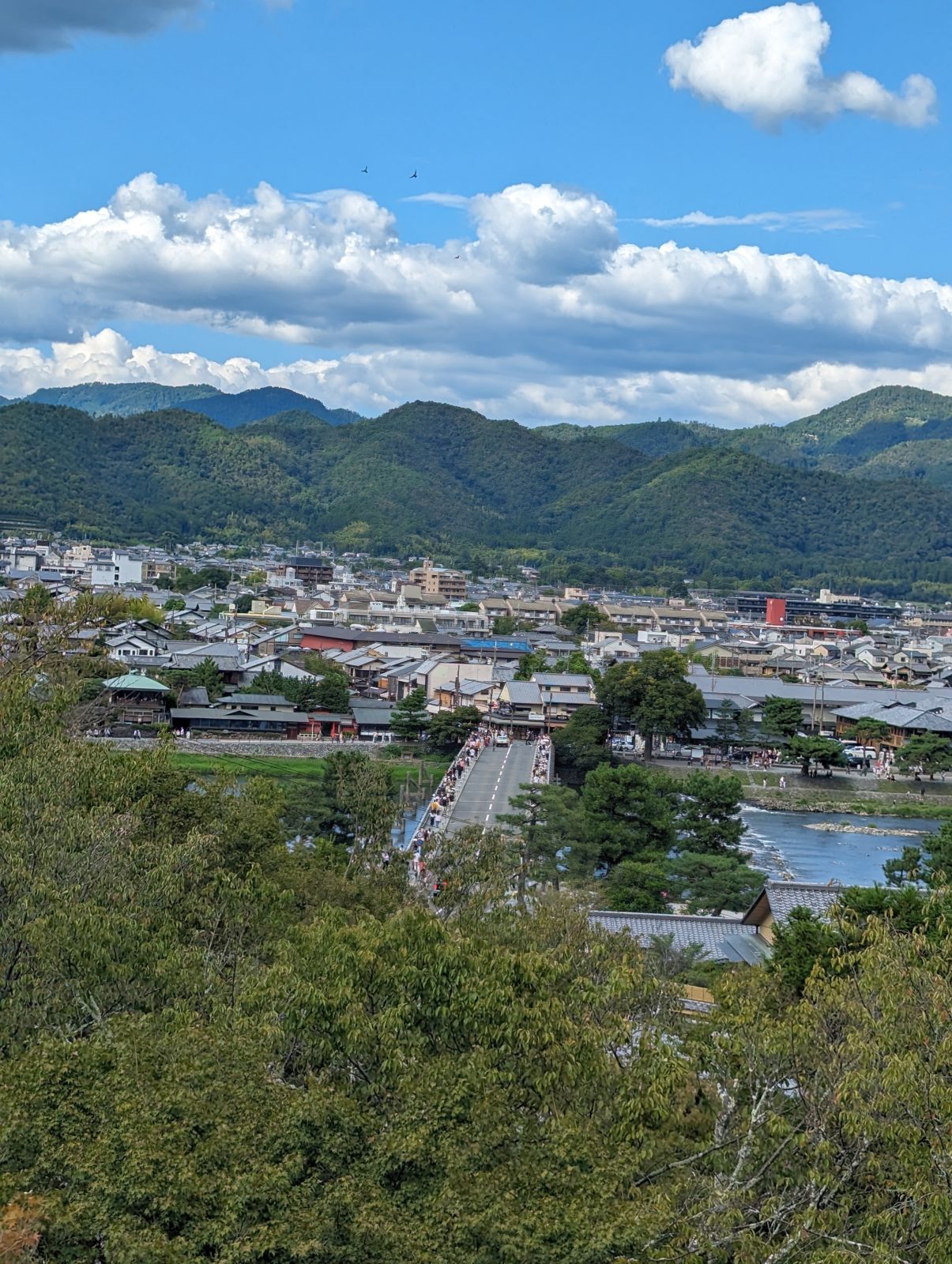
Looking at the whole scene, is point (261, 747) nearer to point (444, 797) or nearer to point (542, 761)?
point (542, 761)

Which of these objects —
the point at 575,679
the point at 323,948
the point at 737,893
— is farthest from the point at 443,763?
the point at 323,948

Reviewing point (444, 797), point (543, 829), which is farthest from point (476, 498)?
point (543, 829)

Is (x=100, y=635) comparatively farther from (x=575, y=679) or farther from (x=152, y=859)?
(x=152, y=859)

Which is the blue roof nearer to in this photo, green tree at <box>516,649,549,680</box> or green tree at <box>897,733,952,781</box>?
green tree at <box>516,649,549,680</box>

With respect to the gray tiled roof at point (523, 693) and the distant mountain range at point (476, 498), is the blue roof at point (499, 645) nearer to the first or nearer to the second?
the gray tiled roof at point (523, 693)

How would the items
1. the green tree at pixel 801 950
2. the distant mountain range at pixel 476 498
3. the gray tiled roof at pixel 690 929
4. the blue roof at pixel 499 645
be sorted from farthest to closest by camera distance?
1. the distant mountain range at pixel 476 498
2. the blue roof at pixel 499 645
3. the gray tiled roof at pixel 690 929
4. the green tree at pixel 801 950

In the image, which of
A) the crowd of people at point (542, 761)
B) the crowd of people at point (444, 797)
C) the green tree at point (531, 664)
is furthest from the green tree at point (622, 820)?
the green tree at point (531, 664)
